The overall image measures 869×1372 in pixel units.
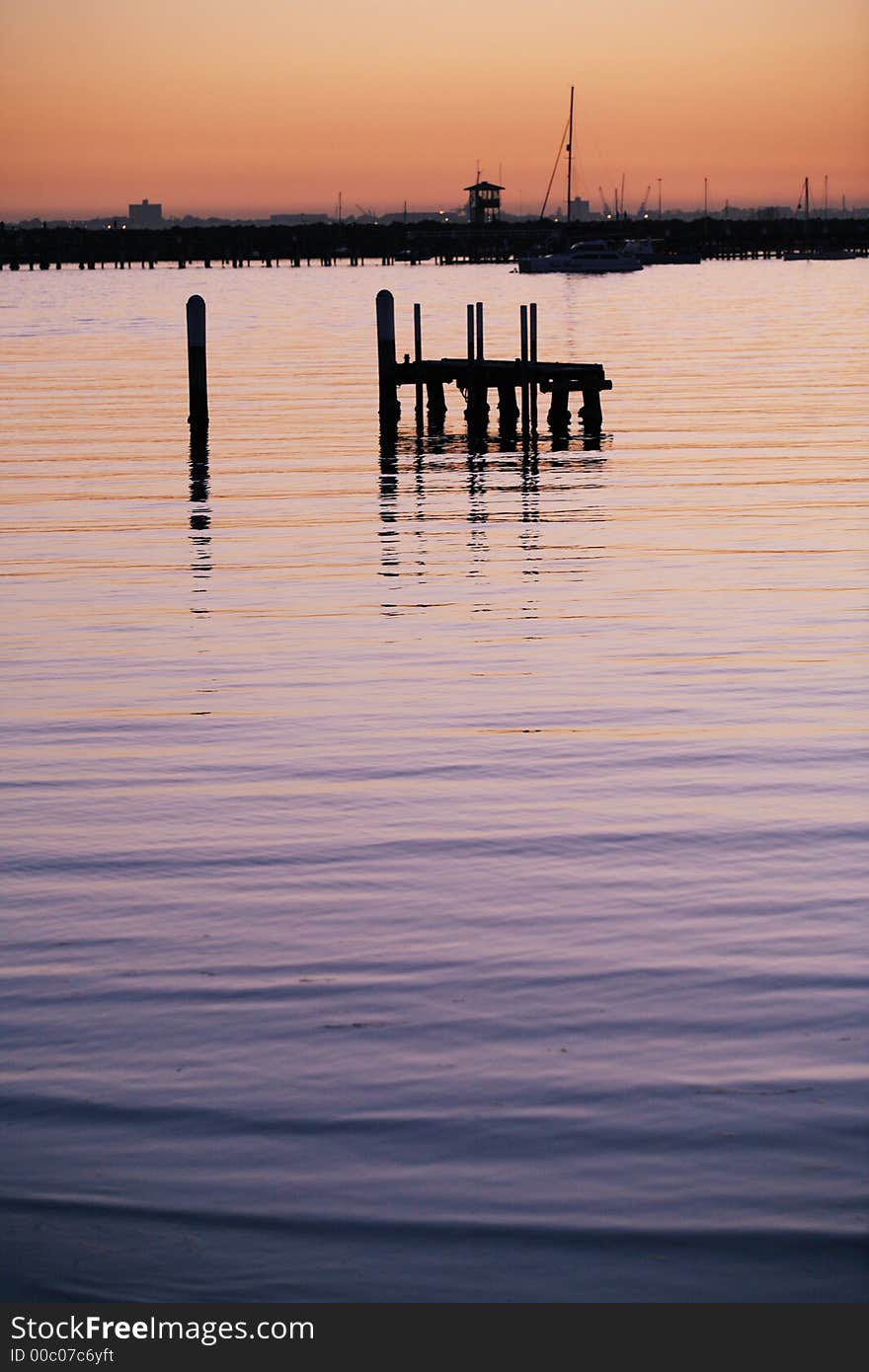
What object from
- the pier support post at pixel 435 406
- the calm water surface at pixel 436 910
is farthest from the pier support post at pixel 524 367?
the calm water surface at pixel 436 910

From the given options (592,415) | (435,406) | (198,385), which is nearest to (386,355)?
(435,406)

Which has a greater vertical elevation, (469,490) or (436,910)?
(469,490)

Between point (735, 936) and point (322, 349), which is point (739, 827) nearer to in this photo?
point (735, 936)

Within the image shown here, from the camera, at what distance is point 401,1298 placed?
14.0ft

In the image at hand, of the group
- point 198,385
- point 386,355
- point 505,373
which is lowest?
point 198,385

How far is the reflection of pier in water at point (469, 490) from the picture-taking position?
1702 cm

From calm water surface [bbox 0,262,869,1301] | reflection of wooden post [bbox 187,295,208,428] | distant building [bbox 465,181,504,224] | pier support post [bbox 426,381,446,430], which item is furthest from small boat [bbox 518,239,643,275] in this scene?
calm water surface [bbox 0,262,869,1301]

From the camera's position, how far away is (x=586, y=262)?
502 ft

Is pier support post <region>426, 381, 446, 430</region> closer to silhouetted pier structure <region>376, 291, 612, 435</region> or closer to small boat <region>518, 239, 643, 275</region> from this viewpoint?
silhouetted pier structure <region>376, 291, 612, 435</region>

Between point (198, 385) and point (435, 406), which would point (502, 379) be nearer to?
point (435, 406)

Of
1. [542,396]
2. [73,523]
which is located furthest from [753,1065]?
[542,396]

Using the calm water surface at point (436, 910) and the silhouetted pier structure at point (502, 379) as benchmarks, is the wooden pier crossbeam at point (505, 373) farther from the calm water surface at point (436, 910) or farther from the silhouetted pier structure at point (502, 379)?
the calm water surface at point (436, 910)

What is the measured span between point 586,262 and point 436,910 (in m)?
151

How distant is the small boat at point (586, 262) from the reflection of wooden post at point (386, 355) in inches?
4919
